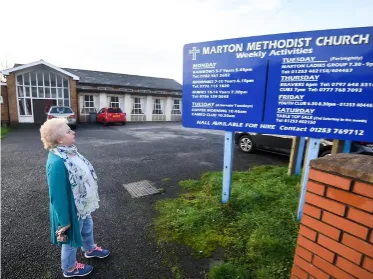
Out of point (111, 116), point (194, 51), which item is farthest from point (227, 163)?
point (111, 116)

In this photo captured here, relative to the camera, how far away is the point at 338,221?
1487 millimetres

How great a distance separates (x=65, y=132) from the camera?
2.13 metres

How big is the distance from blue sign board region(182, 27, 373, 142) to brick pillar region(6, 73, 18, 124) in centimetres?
2017

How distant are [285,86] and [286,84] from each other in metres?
0.03

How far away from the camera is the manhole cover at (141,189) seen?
451 centimetres

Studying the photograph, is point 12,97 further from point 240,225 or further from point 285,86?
point 285,86

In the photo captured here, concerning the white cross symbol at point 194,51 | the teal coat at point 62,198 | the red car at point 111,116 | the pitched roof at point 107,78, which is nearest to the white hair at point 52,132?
the teal coat at point 62,198

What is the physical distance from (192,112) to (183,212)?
1.69 meters

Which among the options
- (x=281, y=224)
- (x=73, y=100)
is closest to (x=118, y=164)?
(x=281, y=224)

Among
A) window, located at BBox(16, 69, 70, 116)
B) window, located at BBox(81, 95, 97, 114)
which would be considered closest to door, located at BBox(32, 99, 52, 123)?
window, located at BBox(16, 69, 70, 116)

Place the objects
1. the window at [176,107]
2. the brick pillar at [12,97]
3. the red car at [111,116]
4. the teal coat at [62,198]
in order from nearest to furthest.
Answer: the teal coat at [62,198]
the brick pillar at [12,97]
the red car at [111,116]
the window at [176,107]

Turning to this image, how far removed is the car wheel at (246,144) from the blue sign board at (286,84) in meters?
5.17

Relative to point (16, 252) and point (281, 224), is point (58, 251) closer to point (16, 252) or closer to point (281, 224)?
point (16, 252)

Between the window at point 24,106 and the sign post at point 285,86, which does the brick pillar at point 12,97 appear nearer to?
the window at point 24,106
